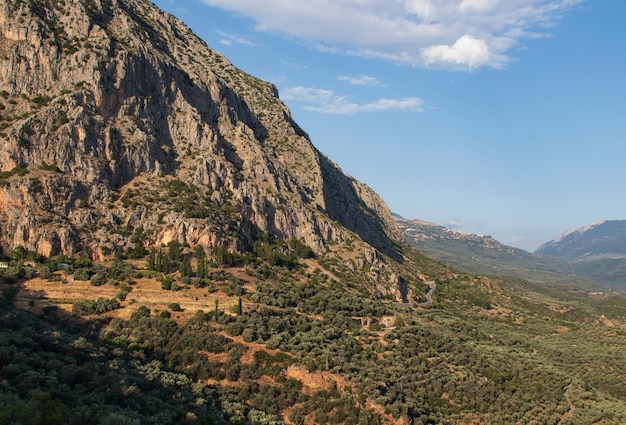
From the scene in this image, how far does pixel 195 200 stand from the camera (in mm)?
88250

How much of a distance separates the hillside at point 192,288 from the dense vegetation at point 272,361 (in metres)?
0.26

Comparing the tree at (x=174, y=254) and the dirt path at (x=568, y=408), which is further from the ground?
the tree at (x=174, y=254)

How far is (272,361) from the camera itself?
5456 centimetres

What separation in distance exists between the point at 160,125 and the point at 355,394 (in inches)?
2901

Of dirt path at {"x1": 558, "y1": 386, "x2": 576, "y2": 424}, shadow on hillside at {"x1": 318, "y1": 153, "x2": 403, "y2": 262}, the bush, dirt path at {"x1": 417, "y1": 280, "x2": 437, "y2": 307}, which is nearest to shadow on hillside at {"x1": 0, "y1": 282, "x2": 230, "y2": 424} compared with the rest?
the bush

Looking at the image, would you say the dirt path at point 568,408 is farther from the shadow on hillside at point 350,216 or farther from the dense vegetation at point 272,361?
the shadow on hillside at point 350,216

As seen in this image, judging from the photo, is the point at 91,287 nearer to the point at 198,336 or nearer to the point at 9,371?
the point at 198,336

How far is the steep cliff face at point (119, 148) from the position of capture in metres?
74.3

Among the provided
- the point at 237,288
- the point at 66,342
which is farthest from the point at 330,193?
the point at 66,342

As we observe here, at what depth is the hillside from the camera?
44500 mm

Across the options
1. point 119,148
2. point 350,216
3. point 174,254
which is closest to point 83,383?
point 174,254

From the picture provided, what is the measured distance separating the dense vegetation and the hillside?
261 millimetres

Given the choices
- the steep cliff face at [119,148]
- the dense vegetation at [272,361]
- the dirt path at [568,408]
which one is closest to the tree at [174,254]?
the dense vegetation at [272,361]

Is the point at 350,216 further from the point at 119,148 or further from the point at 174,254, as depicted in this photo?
the point at 174,254
